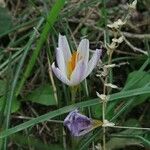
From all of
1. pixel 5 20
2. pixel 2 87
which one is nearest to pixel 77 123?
pixel 2 87

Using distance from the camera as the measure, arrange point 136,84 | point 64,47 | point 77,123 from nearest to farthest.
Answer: point 77,123 < point 64,47 < point 136,84

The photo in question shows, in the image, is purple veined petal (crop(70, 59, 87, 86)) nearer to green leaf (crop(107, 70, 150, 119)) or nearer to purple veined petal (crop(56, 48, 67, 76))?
purple veined petal (crop(56, 48, 67, 76))

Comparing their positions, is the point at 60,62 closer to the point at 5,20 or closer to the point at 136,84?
the point at 136,84

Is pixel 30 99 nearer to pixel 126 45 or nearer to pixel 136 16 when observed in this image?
pixel 126 45

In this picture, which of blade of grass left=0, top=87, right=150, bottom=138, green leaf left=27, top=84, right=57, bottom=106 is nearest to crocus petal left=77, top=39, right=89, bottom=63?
blade of grass left=0, top=87, right=150, bottom=138

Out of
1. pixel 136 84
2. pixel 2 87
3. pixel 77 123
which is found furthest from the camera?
pixel 2 87

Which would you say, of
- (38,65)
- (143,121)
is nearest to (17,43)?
(38,65)
